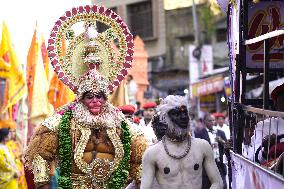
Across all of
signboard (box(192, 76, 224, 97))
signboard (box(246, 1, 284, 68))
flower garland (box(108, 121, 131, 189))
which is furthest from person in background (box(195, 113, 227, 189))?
signboard (box(192, 76, 224, 97))

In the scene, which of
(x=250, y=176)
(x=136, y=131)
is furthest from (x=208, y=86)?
(x=250, y=176)

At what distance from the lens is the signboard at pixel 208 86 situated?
92.6ft

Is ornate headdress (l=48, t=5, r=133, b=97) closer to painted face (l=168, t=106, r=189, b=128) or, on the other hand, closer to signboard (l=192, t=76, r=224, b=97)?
painted face (l=168, t=106, r=189, b=128)

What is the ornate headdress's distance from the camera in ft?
27.8

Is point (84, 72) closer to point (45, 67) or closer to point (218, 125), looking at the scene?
point (45, 67)

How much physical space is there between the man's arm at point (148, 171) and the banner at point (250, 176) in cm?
71

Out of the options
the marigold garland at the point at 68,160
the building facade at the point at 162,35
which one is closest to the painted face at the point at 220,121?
the marigold garland at the point at 68,160

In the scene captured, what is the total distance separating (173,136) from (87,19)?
2864 millimetres

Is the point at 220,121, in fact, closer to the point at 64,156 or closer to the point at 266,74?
the point at 64,156

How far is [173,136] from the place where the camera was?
621 cm

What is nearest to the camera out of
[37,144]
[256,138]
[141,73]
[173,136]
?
[173,136]

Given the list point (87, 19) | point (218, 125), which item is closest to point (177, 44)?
point (218, 125)

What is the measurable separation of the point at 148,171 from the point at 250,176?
0.80 meters

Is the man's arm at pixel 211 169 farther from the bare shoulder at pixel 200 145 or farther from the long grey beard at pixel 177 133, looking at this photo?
the long grey beard at pixel 177 133
